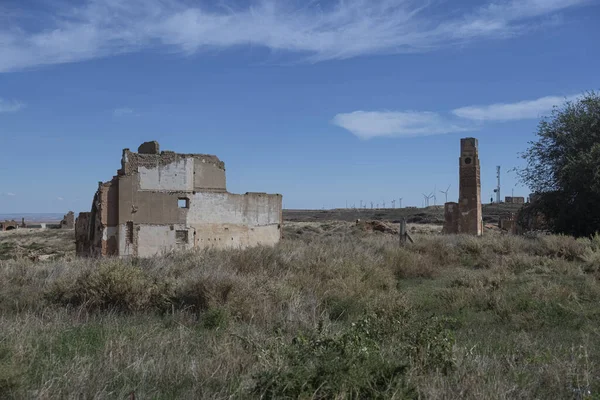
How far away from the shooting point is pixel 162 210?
22375mm

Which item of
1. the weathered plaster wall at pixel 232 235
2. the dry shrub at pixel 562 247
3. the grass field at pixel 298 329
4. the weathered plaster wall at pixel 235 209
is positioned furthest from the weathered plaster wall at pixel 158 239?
the dry shrub at pixel 562 247

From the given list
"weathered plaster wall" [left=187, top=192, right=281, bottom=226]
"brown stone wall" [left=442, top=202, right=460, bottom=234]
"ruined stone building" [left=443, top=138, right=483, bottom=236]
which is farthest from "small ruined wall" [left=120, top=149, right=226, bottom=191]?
"brown stone wall" [left=442, top=202, right=460, bottom=234]

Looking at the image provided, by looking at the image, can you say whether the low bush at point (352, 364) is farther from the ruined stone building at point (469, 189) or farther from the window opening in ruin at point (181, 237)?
the ruined stone building at point (469, 189)

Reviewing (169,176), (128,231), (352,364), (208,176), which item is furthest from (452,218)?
(352,364)

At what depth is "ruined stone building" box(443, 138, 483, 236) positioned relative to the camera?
28984mm

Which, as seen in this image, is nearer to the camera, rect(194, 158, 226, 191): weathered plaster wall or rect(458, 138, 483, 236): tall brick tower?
rect(194, 158, 226, 191): weathered plaster wall

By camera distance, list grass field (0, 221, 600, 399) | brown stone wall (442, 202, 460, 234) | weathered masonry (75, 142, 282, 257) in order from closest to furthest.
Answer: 1. grass field (0, 221, 600, 399)
2. weathered masonry (75, 142, 282, 257)
3. brown stone wall (442, 202, 460, 234)

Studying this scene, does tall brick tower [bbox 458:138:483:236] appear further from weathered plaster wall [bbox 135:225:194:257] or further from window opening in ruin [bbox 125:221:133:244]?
window opening in ruin [bbox 125:221:133:244]

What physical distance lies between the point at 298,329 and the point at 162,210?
16.6 metres

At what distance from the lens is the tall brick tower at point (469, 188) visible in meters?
29.0

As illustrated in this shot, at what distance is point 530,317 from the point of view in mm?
9438

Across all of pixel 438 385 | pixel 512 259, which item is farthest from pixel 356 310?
pixel 512 259

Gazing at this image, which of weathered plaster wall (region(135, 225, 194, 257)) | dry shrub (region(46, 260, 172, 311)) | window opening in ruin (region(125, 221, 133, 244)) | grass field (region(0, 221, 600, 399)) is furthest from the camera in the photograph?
weathered plaster wall (region(135, 225, 194, 257))

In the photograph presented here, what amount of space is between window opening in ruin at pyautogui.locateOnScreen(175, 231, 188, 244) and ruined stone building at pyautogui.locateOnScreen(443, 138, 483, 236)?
15201 mm
